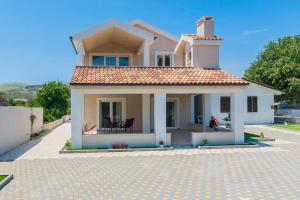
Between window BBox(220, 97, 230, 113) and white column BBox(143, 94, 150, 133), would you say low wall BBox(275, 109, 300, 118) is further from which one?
white column BBox(143, 94, 150, 133)

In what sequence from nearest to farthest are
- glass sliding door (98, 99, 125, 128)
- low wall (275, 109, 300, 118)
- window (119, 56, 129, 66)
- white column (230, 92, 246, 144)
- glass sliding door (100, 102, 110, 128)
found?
white column (230, 92, 246, 144), glass sliding door (100, 102, 110, 128), glass sliding door (98, 99, 125, 128), window (119, 56, 129, 66), low wall (275, 109, 300, 118)

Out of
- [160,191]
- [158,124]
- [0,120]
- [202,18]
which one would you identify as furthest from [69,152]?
[202,18]

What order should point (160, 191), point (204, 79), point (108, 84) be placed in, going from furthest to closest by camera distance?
1. point (204, 79)
2. point (108, 84)
3. point (160, 191)

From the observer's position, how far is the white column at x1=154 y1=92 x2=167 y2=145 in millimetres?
17547

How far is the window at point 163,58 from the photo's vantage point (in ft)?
85.1

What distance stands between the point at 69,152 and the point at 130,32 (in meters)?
8.81

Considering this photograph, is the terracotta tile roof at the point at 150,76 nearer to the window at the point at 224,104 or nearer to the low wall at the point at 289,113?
the window at the point at 224,104

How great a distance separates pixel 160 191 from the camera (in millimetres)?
9016

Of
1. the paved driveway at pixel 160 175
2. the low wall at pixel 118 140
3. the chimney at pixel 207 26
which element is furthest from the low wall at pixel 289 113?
the low wall at pixel 118 140

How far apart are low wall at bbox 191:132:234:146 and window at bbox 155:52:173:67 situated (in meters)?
9.56

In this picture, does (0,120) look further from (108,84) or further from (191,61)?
(191,61)

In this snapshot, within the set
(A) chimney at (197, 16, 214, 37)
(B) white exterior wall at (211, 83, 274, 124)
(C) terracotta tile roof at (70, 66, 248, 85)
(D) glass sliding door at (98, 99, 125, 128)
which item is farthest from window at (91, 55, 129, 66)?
(B) white exterior wall at (211, 83, 274, 124)

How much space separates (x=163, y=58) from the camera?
2603cm

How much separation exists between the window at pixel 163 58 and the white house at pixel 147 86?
0.08 m
